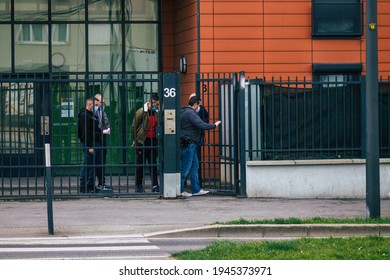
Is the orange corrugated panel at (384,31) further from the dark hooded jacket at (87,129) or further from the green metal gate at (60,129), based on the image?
the dark hooded jacket at (87,129)

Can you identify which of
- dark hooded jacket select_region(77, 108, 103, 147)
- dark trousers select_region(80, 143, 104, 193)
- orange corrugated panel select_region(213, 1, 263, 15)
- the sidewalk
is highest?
orange corrugated panel select_region(213, 1, 263, 15)

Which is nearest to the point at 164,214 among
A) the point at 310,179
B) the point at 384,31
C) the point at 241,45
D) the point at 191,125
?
the point at 191,125

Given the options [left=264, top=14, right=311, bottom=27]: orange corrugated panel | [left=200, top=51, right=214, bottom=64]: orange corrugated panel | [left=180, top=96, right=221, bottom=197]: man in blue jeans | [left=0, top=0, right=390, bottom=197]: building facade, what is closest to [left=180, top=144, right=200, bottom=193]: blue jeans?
[left=180, top=96, right=221, bottom=197]: man in blue jeans

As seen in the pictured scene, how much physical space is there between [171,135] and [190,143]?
0.60 meters

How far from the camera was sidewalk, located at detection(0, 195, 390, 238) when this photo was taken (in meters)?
15.8

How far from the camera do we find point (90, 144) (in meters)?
20.3

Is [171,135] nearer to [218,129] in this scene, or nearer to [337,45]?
[218,129]

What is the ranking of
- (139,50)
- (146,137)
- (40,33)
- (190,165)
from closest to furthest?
(146,137), (190,165), (40,33), (139,50)

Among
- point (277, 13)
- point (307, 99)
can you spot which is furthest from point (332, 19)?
point (307, 99)

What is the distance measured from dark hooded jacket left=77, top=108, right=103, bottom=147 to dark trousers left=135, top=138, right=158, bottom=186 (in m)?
0.79

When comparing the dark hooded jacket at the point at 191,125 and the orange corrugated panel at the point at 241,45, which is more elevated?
the orange corrugated panel at the point at 241,45

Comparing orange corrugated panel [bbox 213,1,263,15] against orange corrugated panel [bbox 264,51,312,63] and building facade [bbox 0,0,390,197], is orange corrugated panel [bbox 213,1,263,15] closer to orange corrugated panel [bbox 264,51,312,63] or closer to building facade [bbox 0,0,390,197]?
building facade [bbox 0,0,390,197]

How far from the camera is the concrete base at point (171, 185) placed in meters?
20.4

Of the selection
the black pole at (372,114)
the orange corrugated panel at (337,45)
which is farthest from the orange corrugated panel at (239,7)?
the black pole at (372,114)
